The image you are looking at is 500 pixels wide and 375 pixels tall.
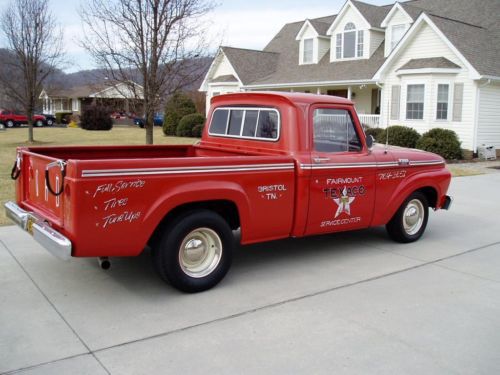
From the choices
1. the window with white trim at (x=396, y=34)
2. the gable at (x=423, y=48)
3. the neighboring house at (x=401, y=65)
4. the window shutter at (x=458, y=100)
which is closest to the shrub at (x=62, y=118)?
the neighboring house at (x=401, y=65)

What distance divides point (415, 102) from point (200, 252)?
17645mm

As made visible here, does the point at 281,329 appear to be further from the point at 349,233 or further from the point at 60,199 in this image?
the point at 349,233

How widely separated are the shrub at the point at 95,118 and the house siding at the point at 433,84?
2396cm

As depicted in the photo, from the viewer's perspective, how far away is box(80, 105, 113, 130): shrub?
3846cm

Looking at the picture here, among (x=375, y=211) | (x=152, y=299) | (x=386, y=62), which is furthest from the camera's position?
(x=386, y=62)

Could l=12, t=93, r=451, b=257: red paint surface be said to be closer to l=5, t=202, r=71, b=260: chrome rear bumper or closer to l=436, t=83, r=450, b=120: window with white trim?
l=5, t=202, r=71, b=260: chrome rear bumper

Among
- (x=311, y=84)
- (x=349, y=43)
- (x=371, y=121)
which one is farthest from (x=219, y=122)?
(x=349, y=43)

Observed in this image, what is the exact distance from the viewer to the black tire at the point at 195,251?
4.72 metres

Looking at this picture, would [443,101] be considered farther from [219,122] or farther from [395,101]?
[219,122]

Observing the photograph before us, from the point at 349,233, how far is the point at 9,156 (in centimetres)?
1468

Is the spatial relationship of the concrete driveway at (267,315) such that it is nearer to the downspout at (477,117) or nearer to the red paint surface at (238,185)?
the red paint surface at (238,185)

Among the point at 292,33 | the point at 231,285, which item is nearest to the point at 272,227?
the point at 231,285

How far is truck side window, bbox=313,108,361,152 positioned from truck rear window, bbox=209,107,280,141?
458 mm

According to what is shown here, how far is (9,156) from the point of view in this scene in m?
18.3
